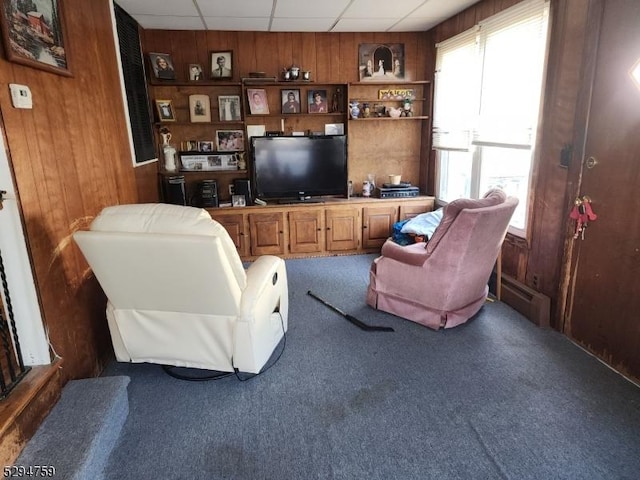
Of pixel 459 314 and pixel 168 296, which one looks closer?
pixel 168 296

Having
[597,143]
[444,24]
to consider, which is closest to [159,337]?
[597,143]

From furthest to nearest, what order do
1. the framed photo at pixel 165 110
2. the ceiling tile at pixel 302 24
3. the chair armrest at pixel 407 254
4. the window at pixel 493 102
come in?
the framed photo at pixel 165 110, the ceiling tile at pixel 302 24, the window at pixel 493 102, the chair armrest at pixel 407 254

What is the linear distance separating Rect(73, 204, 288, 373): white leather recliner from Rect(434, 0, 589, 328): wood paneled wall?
77.8 inches

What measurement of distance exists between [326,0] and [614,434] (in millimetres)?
3632

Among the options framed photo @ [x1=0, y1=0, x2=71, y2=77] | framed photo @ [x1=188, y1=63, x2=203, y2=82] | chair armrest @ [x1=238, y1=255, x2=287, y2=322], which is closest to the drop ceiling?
framed photo @ [x1=188, y1=63, x2=203, y2=82]

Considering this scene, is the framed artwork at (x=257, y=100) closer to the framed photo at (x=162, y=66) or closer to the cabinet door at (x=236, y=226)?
the framed photo at (x=162, y=66)

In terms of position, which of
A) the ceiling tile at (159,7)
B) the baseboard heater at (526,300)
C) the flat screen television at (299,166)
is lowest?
the baseboard heater at (526,300)

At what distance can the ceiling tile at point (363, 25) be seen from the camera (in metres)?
4.21

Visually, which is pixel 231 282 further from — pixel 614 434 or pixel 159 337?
pixel 614 434

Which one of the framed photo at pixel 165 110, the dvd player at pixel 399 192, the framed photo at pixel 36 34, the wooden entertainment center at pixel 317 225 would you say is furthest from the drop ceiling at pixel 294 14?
the wooden entertainment center at pixel 317 225

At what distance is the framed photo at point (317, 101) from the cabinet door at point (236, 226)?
151 cm

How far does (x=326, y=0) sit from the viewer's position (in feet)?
11.6

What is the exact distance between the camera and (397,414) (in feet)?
6.87

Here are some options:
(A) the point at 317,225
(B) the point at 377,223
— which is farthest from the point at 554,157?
(A) the point at 317,225
